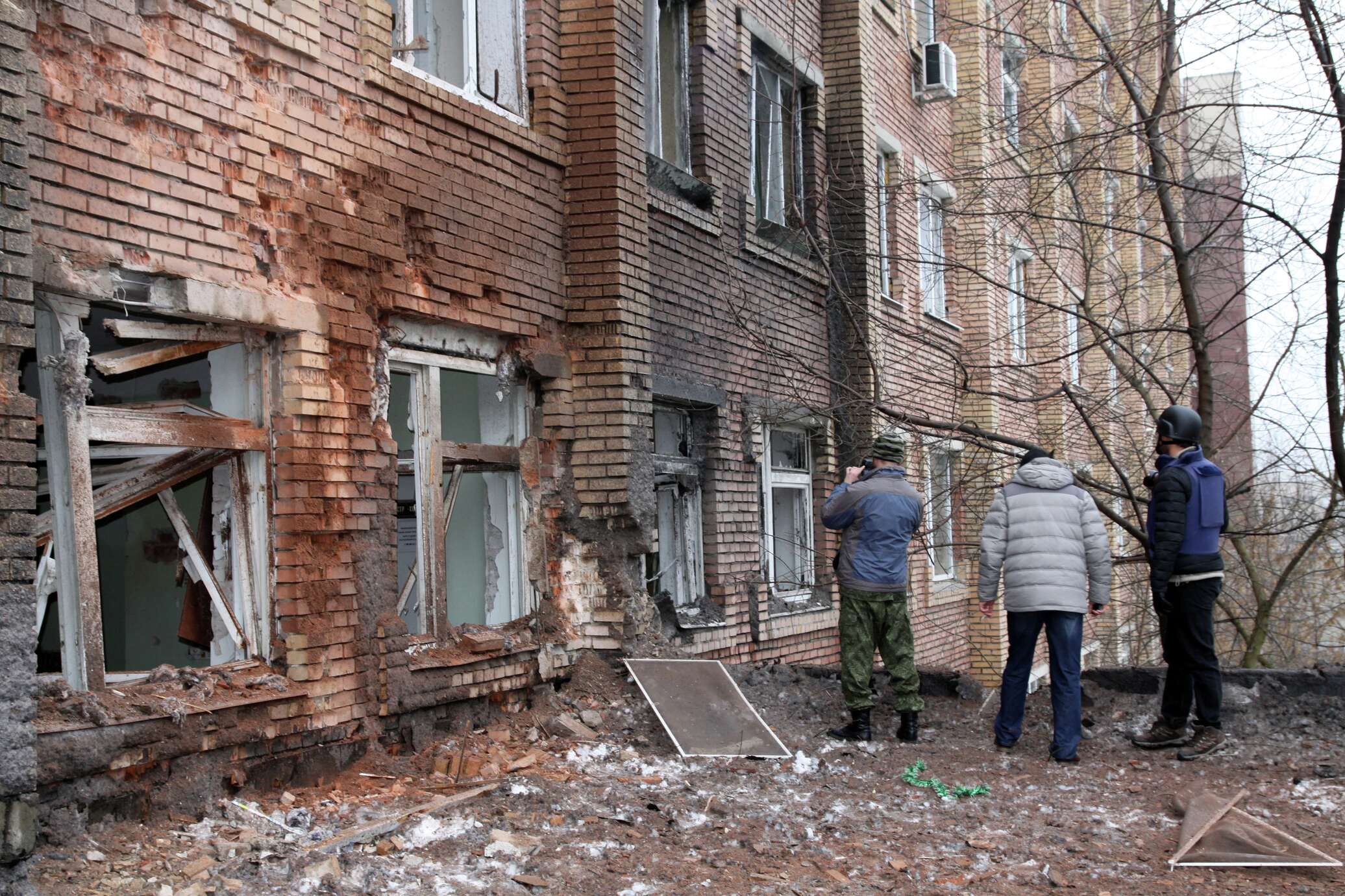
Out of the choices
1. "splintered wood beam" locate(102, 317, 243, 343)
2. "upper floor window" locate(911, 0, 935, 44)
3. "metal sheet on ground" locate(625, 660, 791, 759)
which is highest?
"upper floor window" locate(911, 0, 935, 44)

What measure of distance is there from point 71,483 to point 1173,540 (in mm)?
5549

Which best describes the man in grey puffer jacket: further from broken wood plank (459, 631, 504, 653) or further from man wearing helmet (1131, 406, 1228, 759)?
broken wood plank (459, 631, 504, 653)

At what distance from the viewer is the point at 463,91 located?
697 centimetres

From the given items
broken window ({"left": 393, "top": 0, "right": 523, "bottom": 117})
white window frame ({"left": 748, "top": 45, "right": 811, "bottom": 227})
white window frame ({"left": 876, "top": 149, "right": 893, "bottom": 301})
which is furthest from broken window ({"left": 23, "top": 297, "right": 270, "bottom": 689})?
white window frame ({"left": 876, "top": 149, "right": 893, "bottom": 301})

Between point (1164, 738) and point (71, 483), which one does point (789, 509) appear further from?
point (71, 483)

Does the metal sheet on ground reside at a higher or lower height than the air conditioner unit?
lower

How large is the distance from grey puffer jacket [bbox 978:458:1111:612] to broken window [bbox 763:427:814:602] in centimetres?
336

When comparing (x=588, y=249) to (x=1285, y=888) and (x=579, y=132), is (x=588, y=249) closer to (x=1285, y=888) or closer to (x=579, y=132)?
(x=579, y=132)

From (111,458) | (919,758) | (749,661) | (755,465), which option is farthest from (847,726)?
(111,458)

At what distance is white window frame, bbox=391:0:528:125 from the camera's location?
6551mm

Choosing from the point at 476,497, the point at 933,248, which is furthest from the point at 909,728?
the point at 933,248

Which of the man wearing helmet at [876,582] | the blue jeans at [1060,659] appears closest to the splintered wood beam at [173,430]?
the man wearing helmet at [876,582]

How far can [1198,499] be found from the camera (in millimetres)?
6832

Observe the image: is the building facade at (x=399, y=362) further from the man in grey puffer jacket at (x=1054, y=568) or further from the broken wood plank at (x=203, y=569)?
the man in grey puffer jacket at (x=1054, y=568)
